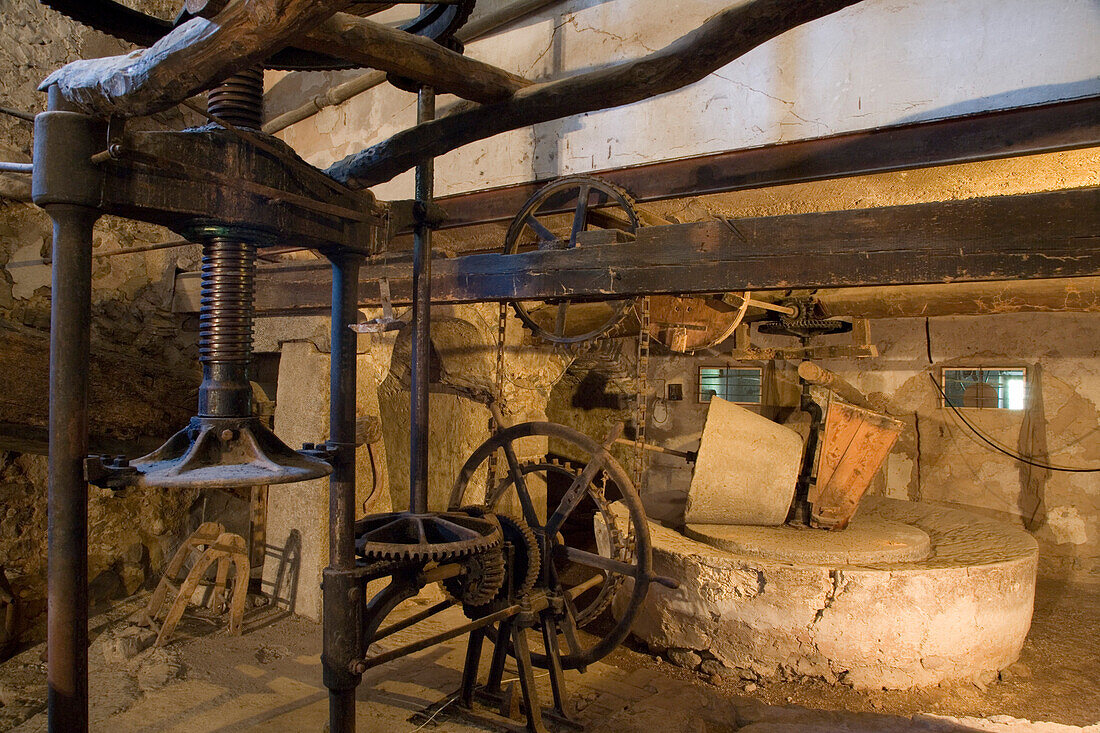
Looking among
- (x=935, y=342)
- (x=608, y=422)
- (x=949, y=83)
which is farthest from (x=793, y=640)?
(x=608, y=422)

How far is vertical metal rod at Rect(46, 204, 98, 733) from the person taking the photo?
1639mm

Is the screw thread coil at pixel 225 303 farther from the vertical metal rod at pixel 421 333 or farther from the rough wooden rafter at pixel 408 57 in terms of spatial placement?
the vertical metal rod at pixel 421 333

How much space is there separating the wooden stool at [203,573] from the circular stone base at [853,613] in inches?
111

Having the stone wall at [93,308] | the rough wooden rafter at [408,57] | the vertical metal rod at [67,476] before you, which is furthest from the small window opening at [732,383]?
the vertical metal rod at [67,476]

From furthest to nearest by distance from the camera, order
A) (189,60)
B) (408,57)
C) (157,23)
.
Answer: (157,23), (408,57), (189,60)

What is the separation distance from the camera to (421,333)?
271cm

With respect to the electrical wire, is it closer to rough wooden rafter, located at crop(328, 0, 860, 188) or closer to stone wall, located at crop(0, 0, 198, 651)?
rough wooden rafter, located at crop(328, 0, 860, 188)

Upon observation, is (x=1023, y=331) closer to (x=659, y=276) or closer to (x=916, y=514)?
(x=916, y=514)

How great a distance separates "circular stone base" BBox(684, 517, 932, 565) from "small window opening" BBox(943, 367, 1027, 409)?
248 centimetres

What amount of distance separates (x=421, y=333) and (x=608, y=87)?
1183 millimetres

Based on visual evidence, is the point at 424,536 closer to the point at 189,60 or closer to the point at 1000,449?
the point at 189,60

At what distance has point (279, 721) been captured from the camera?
11.3 feet

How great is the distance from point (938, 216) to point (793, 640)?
2668 millimetres

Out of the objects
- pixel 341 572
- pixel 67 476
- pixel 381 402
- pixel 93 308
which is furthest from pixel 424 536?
pixel 93 308
